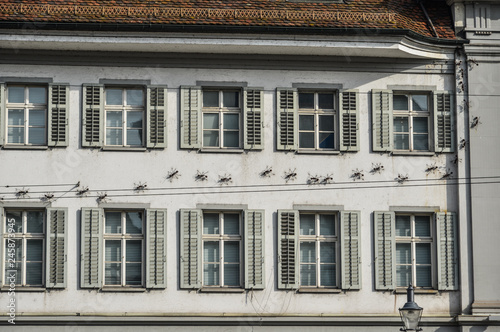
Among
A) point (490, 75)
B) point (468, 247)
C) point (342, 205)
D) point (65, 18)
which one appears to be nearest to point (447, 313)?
point (468, 247)

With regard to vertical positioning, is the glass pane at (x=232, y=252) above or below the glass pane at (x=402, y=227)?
below

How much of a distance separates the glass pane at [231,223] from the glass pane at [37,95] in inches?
171

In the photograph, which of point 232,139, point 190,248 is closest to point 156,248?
point 190,248

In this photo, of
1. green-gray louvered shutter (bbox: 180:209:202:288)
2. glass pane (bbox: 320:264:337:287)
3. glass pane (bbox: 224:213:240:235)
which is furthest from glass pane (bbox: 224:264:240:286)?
glass pane (bbox: 320:264:337:287)

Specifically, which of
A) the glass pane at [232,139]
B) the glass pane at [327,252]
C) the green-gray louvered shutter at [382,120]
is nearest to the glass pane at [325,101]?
the green-gray louvered shutter at [382,120]

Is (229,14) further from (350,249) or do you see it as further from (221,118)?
(350,249)

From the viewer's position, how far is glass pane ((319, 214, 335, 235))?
25594 mm

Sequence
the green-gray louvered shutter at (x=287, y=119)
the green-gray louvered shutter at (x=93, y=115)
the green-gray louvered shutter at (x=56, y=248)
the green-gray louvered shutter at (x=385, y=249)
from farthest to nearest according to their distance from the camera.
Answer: the green-gray louvered shutter at (x=287, y=119)
the green-gray louvered shutter at (x=385, y=249)
the green-gray louvered shutter at (x=93, y=115)
the green-gray louvered shutter at (x=56, y=248)

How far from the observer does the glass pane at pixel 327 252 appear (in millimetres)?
25516

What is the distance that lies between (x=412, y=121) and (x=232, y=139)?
12.4 feet

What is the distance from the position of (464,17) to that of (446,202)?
3942mm

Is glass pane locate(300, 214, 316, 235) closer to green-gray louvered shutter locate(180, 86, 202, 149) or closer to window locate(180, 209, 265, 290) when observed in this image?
window locate(180, 209, 265, 290)

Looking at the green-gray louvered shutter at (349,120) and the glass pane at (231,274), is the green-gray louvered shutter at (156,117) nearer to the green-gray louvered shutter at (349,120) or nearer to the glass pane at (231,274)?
the glass pane at (231,274)

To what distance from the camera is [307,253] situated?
25.5 metres
